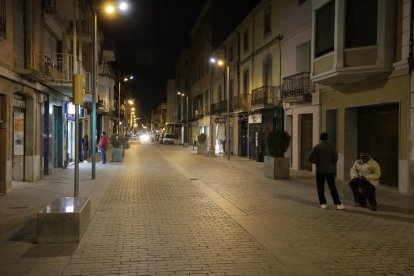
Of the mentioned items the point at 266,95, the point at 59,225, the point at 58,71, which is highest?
the point at 58,71

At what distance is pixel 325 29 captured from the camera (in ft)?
55.9

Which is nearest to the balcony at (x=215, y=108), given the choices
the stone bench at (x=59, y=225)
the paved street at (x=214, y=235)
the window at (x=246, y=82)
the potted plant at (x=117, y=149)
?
the window at (x=246, y=82)

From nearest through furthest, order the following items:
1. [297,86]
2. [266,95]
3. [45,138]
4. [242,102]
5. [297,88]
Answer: [45,138]
[297,88]
[297,86]
[266,95]
[242,102]

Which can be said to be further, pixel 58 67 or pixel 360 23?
pixel 58 67

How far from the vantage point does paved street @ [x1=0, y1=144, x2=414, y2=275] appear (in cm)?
596

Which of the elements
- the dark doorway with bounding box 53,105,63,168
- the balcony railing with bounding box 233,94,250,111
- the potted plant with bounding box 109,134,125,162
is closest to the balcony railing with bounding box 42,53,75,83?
the dark doorway with bounding box 53,105,63,168

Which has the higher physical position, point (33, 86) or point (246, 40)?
point (246, 40)

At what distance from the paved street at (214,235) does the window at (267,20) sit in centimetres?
1516

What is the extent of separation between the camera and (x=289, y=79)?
71.8 feet

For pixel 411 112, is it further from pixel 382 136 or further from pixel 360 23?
pixel 360 23

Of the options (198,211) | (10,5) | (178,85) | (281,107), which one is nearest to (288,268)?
(198,211)

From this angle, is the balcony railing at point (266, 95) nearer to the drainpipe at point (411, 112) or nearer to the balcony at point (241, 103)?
the balcony at point (241, 103)

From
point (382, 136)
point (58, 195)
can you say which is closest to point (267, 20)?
point (382, 136)

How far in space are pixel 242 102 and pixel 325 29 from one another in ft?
47.4
